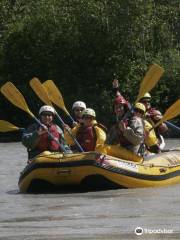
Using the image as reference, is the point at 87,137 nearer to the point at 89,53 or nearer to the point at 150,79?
the point at 150,79

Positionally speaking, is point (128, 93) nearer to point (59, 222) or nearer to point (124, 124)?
point (124, 124)

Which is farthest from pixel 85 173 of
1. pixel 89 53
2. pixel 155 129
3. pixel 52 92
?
pixel 89 53

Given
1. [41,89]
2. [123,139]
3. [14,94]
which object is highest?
[123,139]

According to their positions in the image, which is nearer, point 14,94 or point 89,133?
point 89,133

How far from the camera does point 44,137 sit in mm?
14172

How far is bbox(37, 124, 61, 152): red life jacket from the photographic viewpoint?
14.1 metres

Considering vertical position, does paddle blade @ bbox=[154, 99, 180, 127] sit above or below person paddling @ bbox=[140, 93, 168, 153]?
above

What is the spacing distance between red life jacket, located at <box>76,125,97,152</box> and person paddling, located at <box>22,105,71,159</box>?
24cm

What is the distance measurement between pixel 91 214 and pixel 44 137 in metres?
3.31

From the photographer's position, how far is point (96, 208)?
38.3 ft

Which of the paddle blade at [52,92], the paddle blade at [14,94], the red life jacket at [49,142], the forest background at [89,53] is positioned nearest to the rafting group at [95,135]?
the red life jacket at [49,142]

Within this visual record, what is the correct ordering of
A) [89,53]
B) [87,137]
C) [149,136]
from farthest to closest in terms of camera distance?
[89,53] → [149,136] → [87,137]

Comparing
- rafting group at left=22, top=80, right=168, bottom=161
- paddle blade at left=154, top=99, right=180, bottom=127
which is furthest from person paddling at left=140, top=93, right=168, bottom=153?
rafting group at left=22, top=80, right=168, bottom=161

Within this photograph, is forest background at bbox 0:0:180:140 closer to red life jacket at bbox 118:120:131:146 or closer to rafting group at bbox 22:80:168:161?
rafting group at bbox 22:80:168:161
